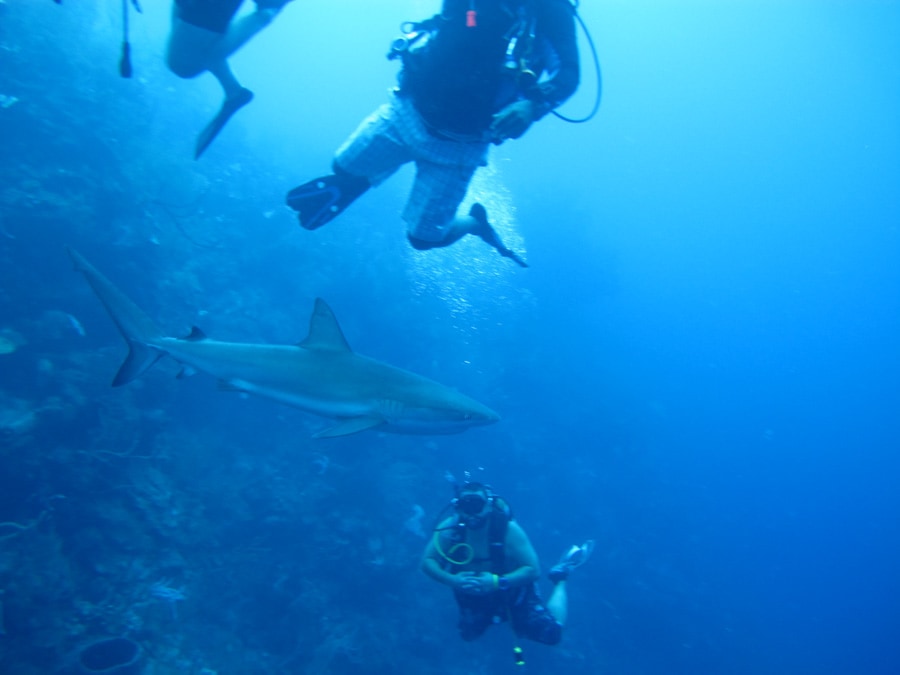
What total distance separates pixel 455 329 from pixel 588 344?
8942mm

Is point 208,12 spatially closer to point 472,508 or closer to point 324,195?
point 324,195

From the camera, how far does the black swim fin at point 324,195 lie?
16.9 feet

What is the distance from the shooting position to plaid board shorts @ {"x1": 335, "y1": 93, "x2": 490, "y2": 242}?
4.62 meters

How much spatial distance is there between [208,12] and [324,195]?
193 centimetres

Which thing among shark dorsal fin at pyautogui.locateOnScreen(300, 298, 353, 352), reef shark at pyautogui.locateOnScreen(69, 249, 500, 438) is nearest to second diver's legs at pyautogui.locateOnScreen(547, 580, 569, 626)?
reef shark at pyautogui.locateOnScreen(69, 249, 500, 438)

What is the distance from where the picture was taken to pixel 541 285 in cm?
2602

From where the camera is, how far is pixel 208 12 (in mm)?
3549

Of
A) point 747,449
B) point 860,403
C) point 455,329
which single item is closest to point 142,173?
point 455,329

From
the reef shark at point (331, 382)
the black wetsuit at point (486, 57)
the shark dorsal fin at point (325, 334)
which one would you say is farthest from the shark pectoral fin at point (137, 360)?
the black wetsuit at point (486, 57)

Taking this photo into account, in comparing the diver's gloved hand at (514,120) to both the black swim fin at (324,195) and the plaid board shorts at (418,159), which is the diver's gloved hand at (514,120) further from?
the black swim fin at (324,195)

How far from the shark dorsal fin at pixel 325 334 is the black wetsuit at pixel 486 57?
2.29 metres

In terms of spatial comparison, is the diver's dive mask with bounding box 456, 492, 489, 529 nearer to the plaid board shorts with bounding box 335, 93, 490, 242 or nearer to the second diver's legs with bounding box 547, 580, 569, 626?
the second diver's legs with bounding box 547, 580, 569, 626

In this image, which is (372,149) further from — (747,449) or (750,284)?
(750,284)

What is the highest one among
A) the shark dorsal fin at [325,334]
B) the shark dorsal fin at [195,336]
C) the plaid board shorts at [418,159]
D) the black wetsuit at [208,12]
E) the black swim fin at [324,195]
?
the black wetsuit at [208,12]
